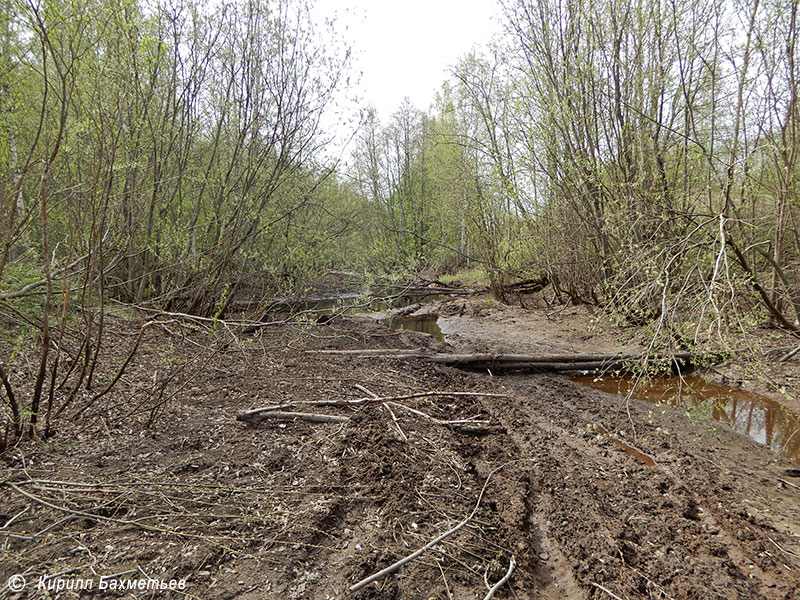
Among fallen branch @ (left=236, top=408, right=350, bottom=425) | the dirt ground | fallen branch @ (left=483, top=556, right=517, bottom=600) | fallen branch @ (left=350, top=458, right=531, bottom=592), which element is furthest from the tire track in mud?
fallen branch @ (left=236, top=408, right=350, bottom=425)

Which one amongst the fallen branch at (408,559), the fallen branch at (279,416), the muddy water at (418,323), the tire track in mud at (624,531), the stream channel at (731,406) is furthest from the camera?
the muddy water at (418,323)

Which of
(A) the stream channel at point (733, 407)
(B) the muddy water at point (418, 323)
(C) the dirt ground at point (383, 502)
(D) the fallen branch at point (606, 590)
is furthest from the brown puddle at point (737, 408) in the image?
(B) the muddy water at point (418, 323)

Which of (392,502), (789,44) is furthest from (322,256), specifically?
(789,44)

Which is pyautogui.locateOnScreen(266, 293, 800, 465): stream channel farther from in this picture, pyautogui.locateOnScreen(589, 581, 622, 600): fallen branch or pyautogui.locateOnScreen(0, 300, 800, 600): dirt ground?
pyautogui.locateOnScreen(589, 581, 622, 600): fallen branch

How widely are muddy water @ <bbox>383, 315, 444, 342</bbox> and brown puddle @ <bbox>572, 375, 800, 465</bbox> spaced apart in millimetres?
5448

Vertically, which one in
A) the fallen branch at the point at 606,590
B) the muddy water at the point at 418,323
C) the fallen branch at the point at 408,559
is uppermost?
the muddy water at the point at 418,323

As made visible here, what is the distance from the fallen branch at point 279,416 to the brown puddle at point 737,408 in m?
2.74

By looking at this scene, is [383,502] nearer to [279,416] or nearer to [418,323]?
[279,416]

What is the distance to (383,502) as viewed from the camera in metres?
2.80

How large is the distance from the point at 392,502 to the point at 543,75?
901cm

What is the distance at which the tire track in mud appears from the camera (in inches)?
93.0

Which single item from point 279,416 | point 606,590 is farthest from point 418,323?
point 606,590

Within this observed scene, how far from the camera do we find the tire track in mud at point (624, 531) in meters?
2.36

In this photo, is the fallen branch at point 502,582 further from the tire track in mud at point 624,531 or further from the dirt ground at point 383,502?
the tire track in mud at point 624,531
